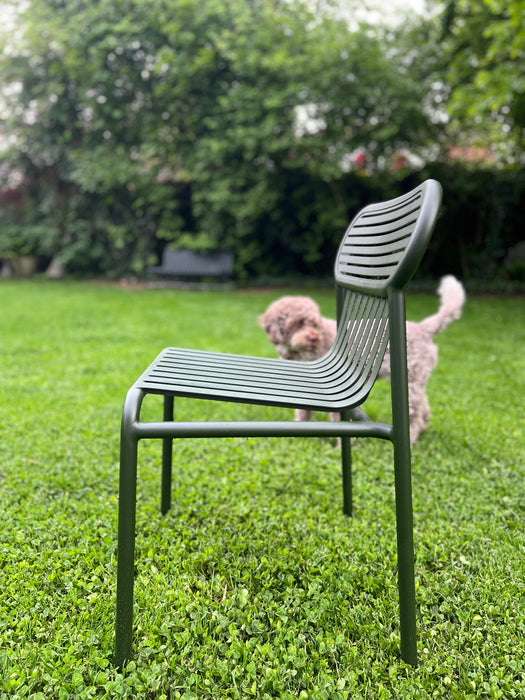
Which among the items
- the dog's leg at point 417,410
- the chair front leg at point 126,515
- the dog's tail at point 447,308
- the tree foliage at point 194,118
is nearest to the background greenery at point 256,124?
the tree foliage at point 194,118

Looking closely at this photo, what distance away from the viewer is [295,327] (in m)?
2.85

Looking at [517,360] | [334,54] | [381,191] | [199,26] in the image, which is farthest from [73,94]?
[517,360]

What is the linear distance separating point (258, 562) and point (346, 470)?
1.69 feet

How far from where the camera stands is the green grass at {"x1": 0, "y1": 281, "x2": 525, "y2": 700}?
132 centimetres

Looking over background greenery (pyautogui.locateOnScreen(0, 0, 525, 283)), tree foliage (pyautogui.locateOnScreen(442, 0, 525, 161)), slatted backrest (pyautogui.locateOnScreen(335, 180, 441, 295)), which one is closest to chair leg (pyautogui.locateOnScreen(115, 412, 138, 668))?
slatted backrest (pyautogui.locateOnScreen(335, 180, 441, 295))

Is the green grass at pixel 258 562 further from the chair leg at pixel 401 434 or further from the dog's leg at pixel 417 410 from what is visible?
the chair leg at pixel 401 434

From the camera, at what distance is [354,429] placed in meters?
1.30

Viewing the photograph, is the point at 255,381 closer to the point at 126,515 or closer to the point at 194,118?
the point at 126,515

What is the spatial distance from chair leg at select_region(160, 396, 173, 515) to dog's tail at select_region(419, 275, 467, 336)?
5.16ft

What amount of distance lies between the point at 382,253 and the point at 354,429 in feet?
1.85

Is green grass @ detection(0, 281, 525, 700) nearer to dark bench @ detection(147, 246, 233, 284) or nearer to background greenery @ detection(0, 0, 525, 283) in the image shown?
background greenery @ detection(0, 0, 525, 283)

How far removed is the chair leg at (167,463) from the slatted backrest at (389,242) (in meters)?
0.80

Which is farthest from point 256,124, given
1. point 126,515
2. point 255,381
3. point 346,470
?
point 126,515

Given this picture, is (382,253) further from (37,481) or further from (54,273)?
(54,273)
